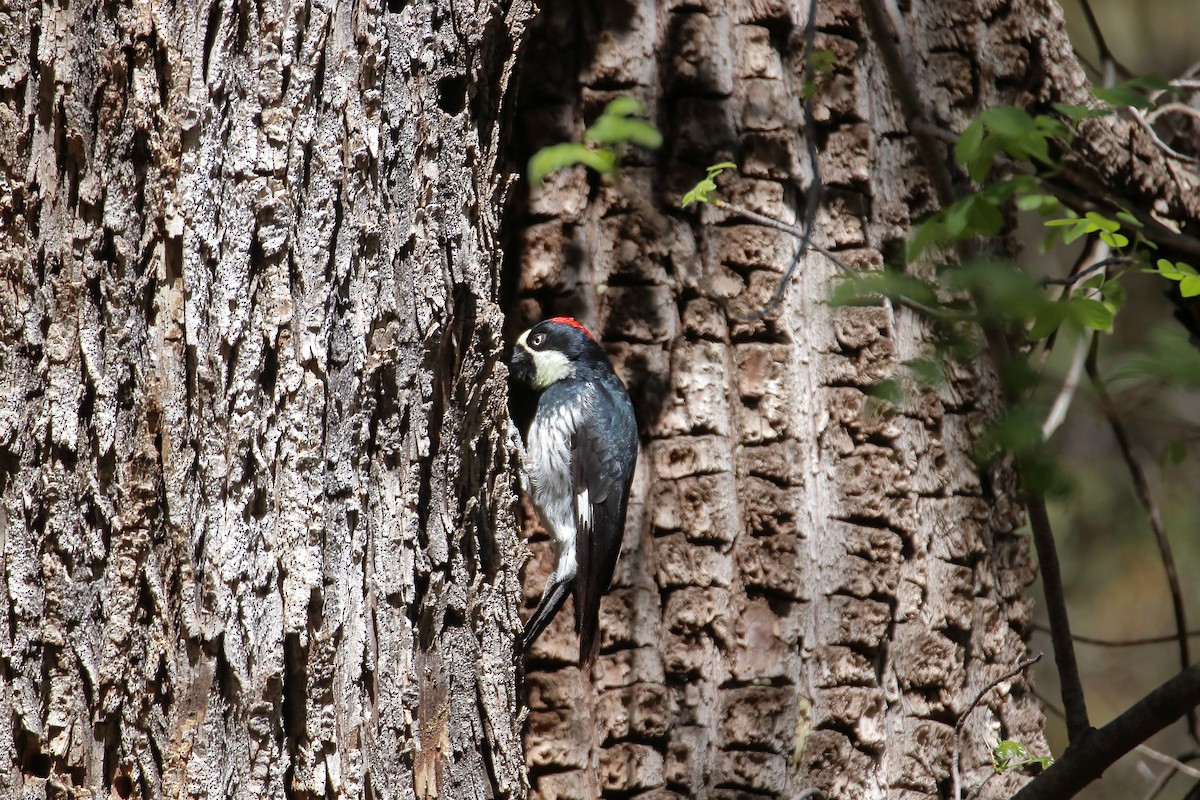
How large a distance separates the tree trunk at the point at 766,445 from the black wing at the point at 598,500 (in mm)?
62

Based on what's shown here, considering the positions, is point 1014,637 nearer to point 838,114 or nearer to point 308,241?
point 838,114

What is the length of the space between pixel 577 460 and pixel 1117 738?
7.08 ft

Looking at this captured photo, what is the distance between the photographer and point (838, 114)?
8.94 ft

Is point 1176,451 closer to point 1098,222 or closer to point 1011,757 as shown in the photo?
point 1098,222

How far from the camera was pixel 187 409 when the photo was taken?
1.77 meters

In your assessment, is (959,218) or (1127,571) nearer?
(959,218)

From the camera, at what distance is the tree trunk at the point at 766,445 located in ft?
8.66

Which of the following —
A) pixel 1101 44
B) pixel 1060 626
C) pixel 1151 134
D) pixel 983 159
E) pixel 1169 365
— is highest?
pixel 1101 44

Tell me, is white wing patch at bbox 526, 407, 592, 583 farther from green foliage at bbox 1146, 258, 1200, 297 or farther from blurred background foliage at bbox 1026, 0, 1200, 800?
blurred background foliage at bbox 1026, 0, 1200, 800

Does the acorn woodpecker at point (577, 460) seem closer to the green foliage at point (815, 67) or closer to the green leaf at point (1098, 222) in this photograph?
the green foliage at point (815, 67)

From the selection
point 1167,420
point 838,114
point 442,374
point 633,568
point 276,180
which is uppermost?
point 838,114

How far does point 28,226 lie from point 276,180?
0.46m

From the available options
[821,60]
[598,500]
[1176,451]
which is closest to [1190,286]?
[1176,451]

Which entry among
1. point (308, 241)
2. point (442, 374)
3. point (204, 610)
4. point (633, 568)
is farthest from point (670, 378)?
point (204, 610)
